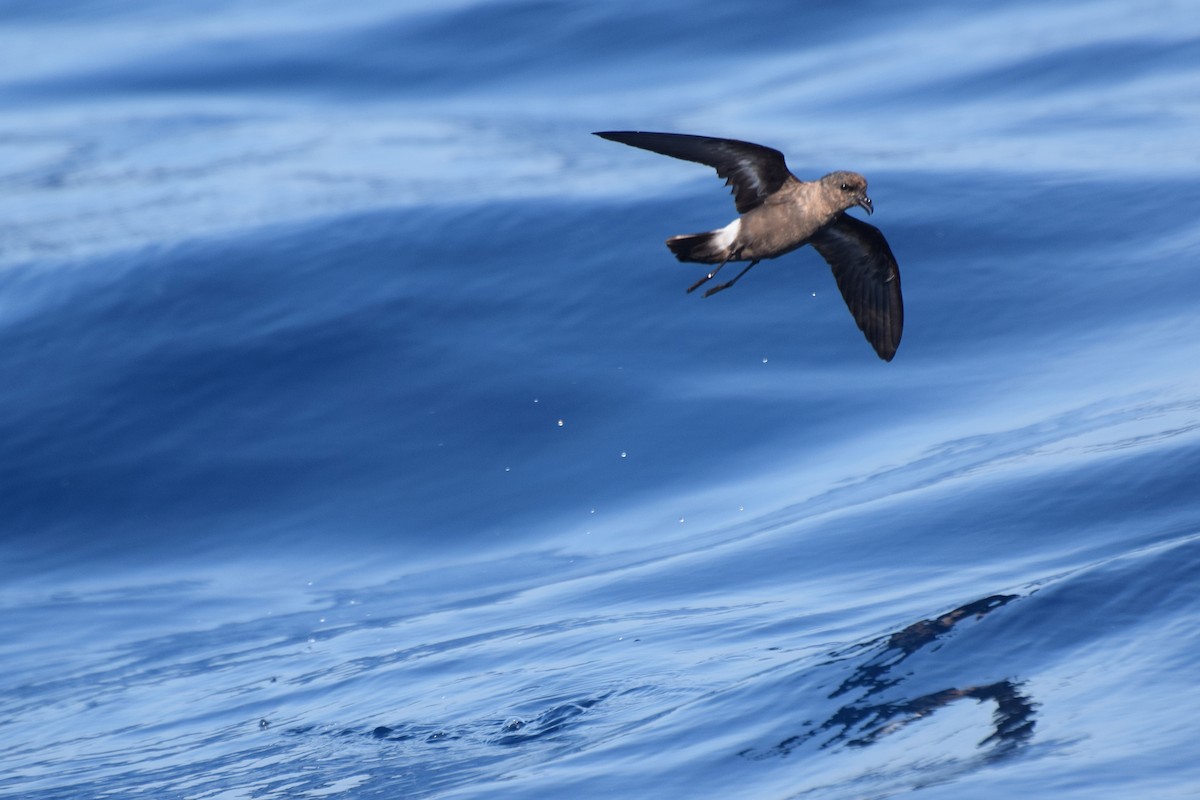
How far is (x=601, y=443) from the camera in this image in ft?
41.8

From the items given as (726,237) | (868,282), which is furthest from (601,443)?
(726,237)

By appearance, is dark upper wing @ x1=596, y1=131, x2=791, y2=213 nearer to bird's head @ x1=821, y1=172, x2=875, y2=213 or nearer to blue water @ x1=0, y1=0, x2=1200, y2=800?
bird's head @ x1=821, y1=172, x2=875, y2=213

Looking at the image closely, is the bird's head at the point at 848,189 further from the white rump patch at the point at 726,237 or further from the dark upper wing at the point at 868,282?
the dark upper wing at the point at 868,282

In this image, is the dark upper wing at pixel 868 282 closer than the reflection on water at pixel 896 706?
No

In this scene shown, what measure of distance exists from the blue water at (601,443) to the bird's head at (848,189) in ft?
7.40

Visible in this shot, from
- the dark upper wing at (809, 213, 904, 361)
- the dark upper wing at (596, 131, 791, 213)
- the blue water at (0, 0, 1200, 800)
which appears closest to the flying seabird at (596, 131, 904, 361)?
the dark upper wing at (596, 131, 791, 213)

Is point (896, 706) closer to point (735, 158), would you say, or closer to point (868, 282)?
point (868, 282)

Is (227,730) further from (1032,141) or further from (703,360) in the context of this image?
(1032,141)

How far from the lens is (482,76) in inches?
816

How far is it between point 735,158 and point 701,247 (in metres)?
0.41

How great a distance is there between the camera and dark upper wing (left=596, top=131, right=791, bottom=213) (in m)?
6.65

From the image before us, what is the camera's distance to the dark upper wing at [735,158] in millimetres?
6648

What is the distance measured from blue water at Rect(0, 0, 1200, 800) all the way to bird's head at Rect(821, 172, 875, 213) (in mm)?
2256

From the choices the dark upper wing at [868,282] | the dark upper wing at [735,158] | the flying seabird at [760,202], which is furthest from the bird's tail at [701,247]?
the dark upper wing at [868,282]
